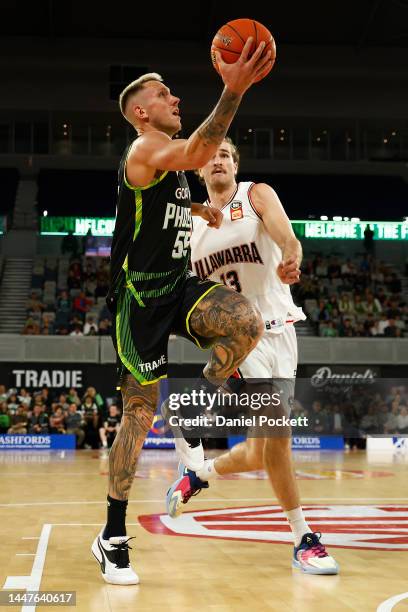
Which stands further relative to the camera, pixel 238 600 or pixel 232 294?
pixel 232 294

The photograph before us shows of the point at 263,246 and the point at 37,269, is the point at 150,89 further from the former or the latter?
the point at 37,269

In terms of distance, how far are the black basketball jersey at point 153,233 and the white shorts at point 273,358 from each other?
104cm

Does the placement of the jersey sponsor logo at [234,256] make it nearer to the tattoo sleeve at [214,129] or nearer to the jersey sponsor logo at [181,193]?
the jersey sponsor logo at [181,193]

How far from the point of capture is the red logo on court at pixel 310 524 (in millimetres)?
5992

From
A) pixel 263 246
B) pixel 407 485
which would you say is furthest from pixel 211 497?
pixel 263 246

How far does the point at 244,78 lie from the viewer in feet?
13.1

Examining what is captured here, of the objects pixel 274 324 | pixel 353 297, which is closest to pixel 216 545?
pixel 274 324

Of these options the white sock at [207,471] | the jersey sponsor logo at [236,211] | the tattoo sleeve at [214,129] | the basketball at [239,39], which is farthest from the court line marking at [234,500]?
the basketball at [239,39]

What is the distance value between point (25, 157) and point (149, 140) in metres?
30.2

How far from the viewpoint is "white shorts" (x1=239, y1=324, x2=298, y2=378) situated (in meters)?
5.55

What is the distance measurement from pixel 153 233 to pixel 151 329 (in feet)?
1.81

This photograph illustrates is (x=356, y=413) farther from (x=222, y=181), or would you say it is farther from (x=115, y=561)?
(x=115, y=561)

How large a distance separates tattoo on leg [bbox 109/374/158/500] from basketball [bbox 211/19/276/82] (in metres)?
1.83

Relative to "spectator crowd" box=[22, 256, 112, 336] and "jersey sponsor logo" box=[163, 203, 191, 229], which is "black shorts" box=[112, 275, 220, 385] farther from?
"spectator crowd" box=[22, 256, 112, 336]
